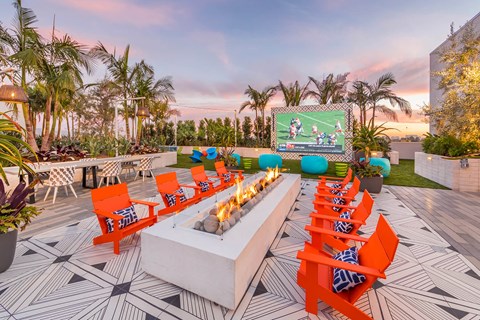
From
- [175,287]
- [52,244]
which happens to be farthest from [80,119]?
[175,287]

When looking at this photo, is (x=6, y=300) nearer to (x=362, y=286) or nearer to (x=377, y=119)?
(x=362, y=286)

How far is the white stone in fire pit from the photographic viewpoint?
184 cm

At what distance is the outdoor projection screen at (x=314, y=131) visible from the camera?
1359 cm

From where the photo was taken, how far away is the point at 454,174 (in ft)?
21.4

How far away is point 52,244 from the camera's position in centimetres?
321

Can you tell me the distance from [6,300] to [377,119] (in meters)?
17.8

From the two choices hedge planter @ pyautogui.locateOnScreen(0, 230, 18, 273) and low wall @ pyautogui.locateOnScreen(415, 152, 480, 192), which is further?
low wall @ pyautogui.locateOnScreen(415, 152, 480, 192)

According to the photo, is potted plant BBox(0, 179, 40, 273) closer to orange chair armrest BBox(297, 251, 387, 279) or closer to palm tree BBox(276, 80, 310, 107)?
orange chair armrest BBox(297, 251, 387, 279)

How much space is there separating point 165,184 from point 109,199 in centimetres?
121

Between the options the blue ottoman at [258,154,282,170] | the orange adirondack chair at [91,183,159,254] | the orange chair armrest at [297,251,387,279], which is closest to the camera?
the orange chair armrest at [297,251,387,279]

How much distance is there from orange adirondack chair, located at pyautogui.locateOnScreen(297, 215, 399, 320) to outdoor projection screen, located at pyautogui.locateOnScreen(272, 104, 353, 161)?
12.5 metres

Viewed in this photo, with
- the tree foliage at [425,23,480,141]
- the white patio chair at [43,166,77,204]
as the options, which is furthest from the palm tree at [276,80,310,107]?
the white patio chair at [43,166,77,204]

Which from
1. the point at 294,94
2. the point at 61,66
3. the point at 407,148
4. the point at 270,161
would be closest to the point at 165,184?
the point at 270,161

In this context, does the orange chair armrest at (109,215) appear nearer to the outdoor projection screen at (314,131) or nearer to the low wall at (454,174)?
the low wall at (454,174)
